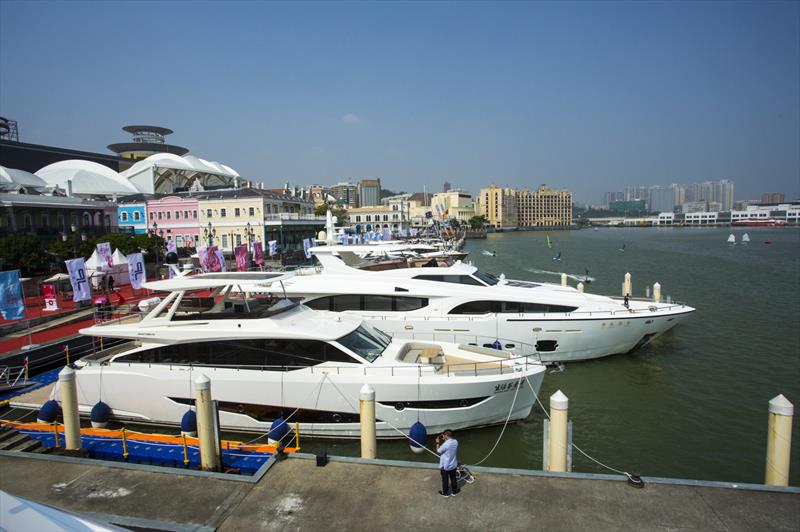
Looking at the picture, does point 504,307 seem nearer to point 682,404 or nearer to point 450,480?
point 682,404

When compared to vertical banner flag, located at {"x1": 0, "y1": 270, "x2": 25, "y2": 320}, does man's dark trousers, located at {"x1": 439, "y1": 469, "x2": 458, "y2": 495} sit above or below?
below

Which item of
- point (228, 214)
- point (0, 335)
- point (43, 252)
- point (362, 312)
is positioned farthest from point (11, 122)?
point (362, 312)

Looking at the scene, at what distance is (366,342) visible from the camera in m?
10.4

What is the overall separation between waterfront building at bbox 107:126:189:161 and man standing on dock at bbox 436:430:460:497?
11767 cm

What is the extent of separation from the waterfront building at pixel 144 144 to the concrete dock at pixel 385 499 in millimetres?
115360

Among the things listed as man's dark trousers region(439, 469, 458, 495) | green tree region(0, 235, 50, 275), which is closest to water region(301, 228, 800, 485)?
man's dark trousers region(439, 469, 458, 495)

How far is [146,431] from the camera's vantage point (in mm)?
10055

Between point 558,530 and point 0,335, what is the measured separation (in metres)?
18.6

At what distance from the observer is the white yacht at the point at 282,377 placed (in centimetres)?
929

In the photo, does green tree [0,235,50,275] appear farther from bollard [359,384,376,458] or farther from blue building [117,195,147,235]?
bollard [359,384,376,458]

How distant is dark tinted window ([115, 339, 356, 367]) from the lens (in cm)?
955

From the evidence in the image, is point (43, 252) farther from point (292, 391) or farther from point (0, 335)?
point (292, 391)

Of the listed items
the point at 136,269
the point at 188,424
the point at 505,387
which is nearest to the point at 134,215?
the point at 136,269

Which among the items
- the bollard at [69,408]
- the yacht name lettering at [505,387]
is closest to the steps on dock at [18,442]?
the bollard at [69,408]
